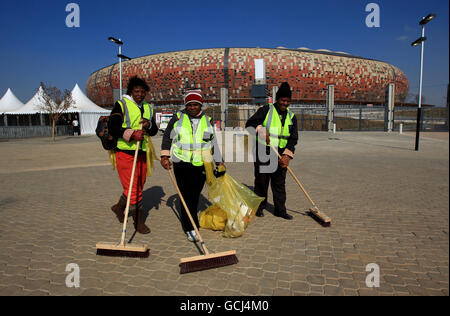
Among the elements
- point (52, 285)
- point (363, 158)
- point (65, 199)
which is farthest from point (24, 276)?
point (363, 158)

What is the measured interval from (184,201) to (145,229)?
32.4 inches

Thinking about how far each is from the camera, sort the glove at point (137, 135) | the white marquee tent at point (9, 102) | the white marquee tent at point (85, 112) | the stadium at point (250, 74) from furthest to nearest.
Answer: the stadium at point (250, 74), the white marquee tent at point (9, 102), the white marquee tent at point (85, 112), the glove at point (137, 135)

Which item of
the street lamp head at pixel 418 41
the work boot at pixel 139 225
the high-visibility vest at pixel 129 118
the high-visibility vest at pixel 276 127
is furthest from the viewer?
the street lamp head at pixel 418 41

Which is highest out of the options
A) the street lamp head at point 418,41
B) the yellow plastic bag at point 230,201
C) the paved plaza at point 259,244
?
the street lamp head at point 418,41

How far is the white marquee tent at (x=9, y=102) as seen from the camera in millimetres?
27772

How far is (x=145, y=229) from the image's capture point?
3.82 meters

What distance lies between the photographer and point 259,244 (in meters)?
3.44

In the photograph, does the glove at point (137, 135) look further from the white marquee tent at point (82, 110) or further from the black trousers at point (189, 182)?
the white marquee tent at point (82, 110)

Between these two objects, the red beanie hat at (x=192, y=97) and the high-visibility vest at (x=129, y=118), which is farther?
the high-visibility vest at (x=129, y=118)

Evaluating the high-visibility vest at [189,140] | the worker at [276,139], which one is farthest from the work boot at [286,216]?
the high-visibility vest at [189,140]

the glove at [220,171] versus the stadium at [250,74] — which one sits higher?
the stadium at [250,74]

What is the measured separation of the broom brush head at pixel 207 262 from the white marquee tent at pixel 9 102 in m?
32.8

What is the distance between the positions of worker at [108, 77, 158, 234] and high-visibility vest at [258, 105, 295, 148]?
5.65 ft
